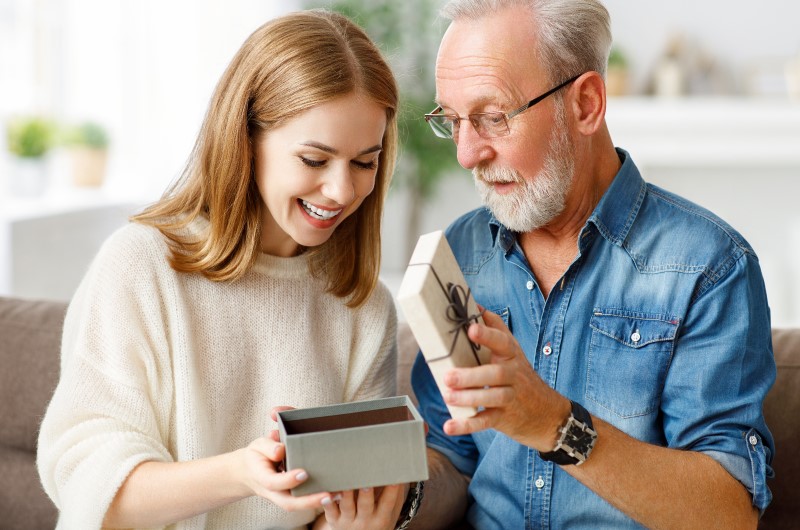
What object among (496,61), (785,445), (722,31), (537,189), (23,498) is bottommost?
(23,498)

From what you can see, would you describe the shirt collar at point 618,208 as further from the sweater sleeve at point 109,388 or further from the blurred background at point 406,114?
the blurred background at point 406,114

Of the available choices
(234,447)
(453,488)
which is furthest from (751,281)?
(234,447)

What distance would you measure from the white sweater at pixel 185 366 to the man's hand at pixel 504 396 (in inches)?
19.3

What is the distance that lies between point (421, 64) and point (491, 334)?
4.69 m

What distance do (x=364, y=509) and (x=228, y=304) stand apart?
1.57ft

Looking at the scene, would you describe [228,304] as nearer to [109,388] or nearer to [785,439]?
[109,388]

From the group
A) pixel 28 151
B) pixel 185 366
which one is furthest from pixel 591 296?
pixel 28 151

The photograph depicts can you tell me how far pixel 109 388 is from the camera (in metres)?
1.51

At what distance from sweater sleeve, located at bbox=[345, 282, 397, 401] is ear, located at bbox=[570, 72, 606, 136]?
0.51 metres

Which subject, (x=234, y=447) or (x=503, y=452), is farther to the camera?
(x=503, y=452)

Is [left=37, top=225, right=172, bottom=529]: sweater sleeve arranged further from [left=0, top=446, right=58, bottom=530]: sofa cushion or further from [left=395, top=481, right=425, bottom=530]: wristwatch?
[left=0, top=446, right=58, bottom=530]: sofa cushion

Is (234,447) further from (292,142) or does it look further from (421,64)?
(421,64)

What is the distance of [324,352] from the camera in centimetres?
178

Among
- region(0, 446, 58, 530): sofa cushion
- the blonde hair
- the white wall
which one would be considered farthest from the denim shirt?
the white wall
